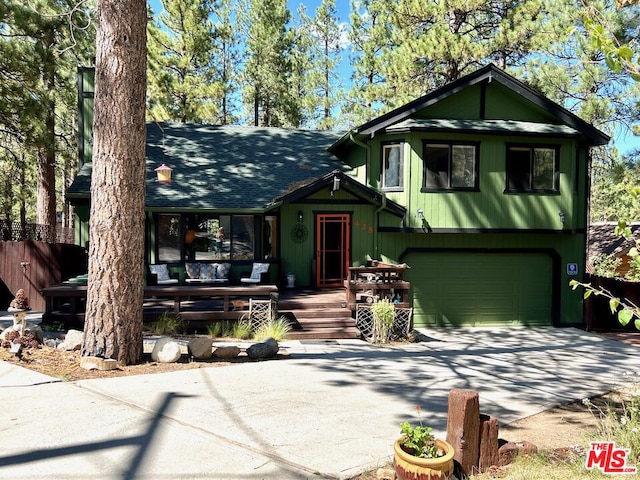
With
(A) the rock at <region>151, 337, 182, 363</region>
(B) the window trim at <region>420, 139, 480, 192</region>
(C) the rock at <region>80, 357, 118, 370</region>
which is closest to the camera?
(C) the rock at <region>80, 357, 118, 370</region>

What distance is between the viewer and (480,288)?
13.9 metres

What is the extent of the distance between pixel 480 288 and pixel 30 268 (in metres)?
12.0

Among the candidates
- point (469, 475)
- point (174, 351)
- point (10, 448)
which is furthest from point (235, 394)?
point (469, 475)

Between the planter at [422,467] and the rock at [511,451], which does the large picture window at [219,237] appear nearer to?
the rock at [511,451]

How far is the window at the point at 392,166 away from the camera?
1325 cm

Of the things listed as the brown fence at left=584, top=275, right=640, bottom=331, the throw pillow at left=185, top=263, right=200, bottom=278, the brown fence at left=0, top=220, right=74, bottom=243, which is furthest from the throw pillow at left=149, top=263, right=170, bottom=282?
the brown fence at left=584, top=275, right=640, bottom=331

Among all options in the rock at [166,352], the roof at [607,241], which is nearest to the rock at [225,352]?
the rock at [166,352]

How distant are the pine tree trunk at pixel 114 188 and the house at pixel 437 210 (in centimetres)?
554

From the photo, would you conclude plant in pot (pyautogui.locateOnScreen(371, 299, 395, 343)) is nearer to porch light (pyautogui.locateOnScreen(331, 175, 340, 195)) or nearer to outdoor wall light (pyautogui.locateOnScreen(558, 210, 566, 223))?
porch light (pyautogui.locateOnScreen(331, 175, 340, 195))

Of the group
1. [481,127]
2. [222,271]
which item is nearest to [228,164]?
[222,271]

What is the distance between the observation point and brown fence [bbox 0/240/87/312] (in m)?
12.5

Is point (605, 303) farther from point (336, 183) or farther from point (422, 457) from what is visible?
point (422, 457)

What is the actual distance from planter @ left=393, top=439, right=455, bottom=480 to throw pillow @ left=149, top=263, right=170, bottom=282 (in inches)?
394

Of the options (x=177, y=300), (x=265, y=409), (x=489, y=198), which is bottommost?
(x=265, y=409)
